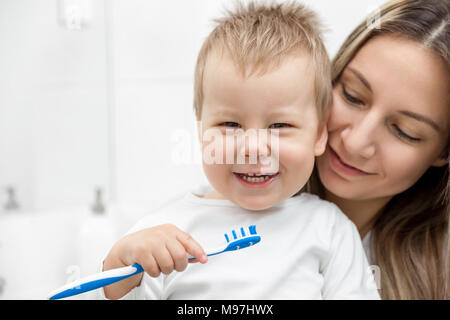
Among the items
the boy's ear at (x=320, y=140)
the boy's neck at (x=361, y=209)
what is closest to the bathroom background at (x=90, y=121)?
the boy's ear at (x=320, y=140)

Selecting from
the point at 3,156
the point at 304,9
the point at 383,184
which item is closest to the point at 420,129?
the point at 383,184

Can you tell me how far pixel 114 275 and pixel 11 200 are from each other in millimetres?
198

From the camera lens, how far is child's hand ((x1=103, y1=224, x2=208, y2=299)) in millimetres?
407

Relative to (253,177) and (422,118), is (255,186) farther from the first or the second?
(422,118)

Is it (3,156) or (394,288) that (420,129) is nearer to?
(394,288)

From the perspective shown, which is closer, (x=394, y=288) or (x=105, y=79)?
(x=105, y=79)

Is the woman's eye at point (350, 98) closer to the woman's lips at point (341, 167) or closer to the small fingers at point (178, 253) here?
the woman's lips at point (341, 167)

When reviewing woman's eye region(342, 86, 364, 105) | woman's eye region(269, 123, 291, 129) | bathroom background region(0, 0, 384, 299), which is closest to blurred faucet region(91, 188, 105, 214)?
bathroom background region(0, 0, 384, 299)

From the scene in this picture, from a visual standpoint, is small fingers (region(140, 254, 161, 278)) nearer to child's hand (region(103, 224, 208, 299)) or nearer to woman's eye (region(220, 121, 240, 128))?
child's hand (region(103, 224, 208, 299))

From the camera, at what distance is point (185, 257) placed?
408mm

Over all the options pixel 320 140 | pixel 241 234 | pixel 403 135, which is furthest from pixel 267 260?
pixel 403 135

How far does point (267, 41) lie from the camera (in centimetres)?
44

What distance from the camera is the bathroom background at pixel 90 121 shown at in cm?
48
